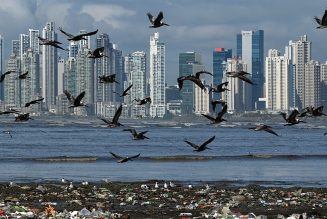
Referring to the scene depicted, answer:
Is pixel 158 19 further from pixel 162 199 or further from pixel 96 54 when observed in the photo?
pixel 162 199

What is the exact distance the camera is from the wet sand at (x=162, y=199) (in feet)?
84.6

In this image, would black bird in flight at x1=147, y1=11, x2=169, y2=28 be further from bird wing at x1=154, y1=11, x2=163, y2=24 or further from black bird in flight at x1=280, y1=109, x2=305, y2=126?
black bird in flight at x1=280, y1=109, x2=305, y2=126

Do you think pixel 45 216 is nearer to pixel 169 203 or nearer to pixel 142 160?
pixel 169 203

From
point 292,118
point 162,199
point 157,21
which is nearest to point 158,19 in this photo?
point 157,21

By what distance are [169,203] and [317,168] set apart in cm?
2557

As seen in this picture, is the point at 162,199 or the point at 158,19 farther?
A: the point at 162,199

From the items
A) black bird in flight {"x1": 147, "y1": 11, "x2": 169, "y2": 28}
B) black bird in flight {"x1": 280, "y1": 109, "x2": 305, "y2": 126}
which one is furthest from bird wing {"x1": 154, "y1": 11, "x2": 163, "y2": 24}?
black bird in flight {"x1": 280, "y1": 109, "x2": 305, "y2": 126}

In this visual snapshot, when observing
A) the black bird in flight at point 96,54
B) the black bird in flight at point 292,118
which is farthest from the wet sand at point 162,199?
the black bird in flight at point 96,54

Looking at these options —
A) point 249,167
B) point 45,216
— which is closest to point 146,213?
point 45,216

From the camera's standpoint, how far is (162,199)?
29875 millimetres

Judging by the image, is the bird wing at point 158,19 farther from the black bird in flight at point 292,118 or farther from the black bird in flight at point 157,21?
the black bird in flight at point 292,118

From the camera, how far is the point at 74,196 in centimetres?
3066

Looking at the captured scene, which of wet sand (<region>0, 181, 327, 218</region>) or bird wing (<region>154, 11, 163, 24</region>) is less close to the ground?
bird wing (<region>154, 11, 163, 24</region>)

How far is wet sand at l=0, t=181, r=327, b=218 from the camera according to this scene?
25.8 metres
